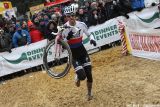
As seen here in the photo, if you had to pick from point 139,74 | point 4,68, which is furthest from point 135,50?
point 4,68

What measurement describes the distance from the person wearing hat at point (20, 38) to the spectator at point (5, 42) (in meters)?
0.23

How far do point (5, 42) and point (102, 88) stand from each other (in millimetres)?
6198

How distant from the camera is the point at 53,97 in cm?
1261

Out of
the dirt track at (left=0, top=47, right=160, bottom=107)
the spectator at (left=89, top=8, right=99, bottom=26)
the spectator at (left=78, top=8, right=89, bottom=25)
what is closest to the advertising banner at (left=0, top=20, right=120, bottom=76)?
the dirt track at (left=0, top=47, right=160, bottom=107)

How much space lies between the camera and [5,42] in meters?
17.0

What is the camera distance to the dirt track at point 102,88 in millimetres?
10938

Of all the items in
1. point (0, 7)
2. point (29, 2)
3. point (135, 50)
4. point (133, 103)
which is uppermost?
point (133, 103)

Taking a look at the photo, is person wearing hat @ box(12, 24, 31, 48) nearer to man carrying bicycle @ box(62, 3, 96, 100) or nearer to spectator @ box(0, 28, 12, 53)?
spectator @ box(0, 28, 12, 53)

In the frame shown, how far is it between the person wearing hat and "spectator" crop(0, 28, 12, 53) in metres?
0.23

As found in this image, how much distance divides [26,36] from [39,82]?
3001mm

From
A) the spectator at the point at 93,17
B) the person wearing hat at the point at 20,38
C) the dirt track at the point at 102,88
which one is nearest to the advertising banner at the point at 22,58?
the person wearing hat at the point at 20,38

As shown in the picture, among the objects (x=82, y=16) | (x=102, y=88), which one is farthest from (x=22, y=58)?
(x=102, y=88)

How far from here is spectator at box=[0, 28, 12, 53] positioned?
1698cm

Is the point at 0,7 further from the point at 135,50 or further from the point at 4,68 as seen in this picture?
the point at 135,50
